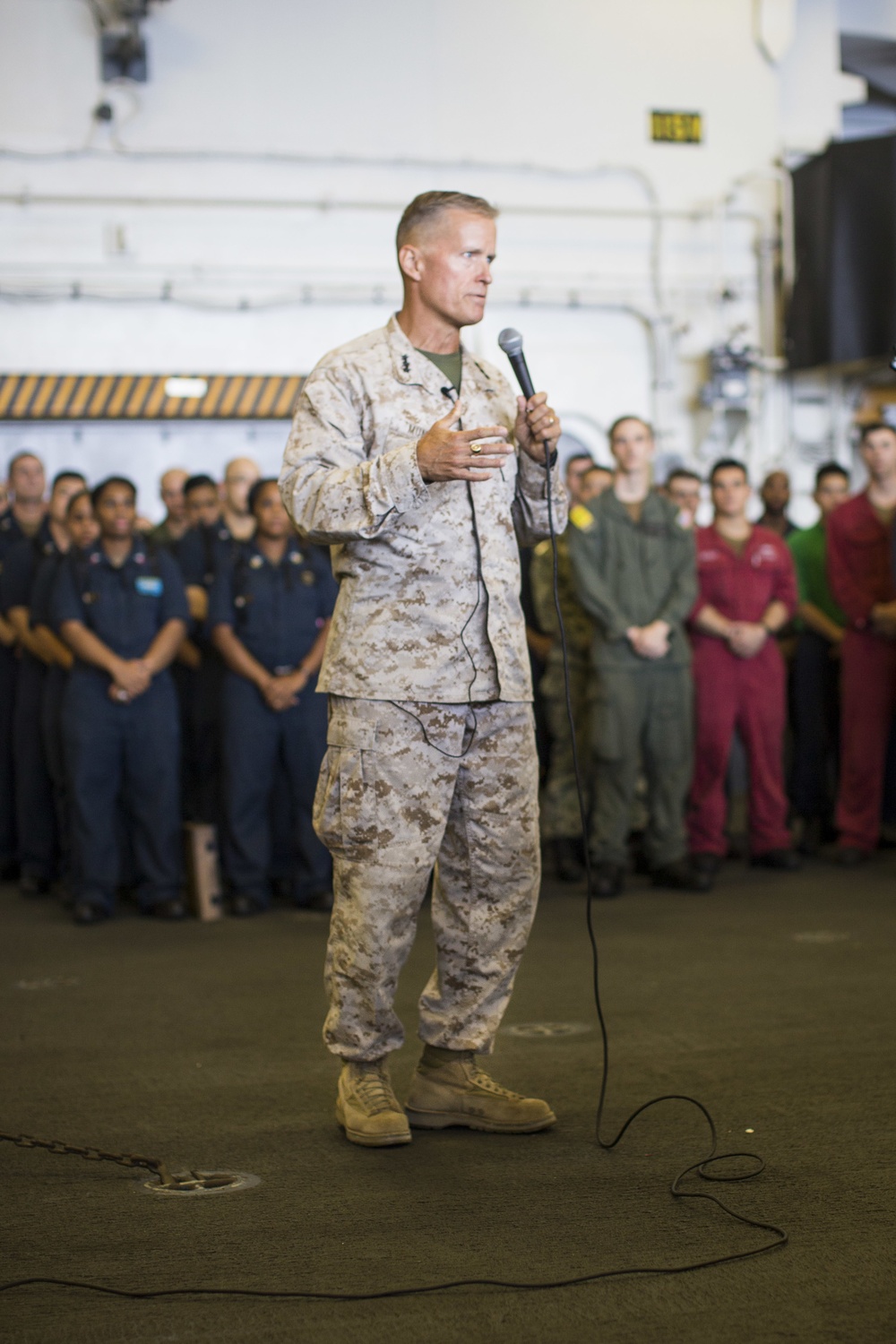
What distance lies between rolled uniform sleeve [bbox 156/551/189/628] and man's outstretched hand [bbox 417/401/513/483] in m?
2.96

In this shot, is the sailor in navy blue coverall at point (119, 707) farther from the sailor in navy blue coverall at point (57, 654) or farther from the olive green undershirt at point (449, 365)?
the olive green undershirt at point (449, 365)

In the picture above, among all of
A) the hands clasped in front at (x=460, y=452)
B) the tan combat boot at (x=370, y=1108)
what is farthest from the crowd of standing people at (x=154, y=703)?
the hands clasped in front at (x=460, y=452)

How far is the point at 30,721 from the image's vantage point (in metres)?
5.73

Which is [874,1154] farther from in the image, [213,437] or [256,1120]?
[213,437]

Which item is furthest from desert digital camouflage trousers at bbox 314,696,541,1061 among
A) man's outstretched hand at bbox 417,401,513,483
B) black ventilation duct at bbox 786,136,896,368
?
black ventilation duct at bbox 786,136,896,368

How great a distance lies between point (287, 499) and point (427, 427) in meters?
0.30

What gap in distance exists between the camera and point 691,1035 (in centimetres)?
323

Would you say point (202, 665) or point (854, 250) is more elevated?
point (854, 250)

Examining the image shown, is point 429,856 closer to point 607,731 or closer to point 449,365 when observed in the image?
point 449,365

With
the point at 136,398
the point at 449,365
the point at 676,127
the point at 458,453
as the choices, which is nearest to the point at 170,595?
the point at 449,365

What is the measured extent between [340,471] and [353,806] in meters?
0.60

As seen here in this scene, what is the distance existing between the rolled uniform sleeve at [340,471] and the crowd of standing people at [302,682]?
2569mm

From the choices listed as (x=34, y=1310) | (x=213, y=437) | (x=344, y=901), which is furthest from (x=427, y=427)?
(x=213, y=437)

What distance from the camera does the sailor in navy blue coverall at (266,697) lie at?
5238 millimetres
